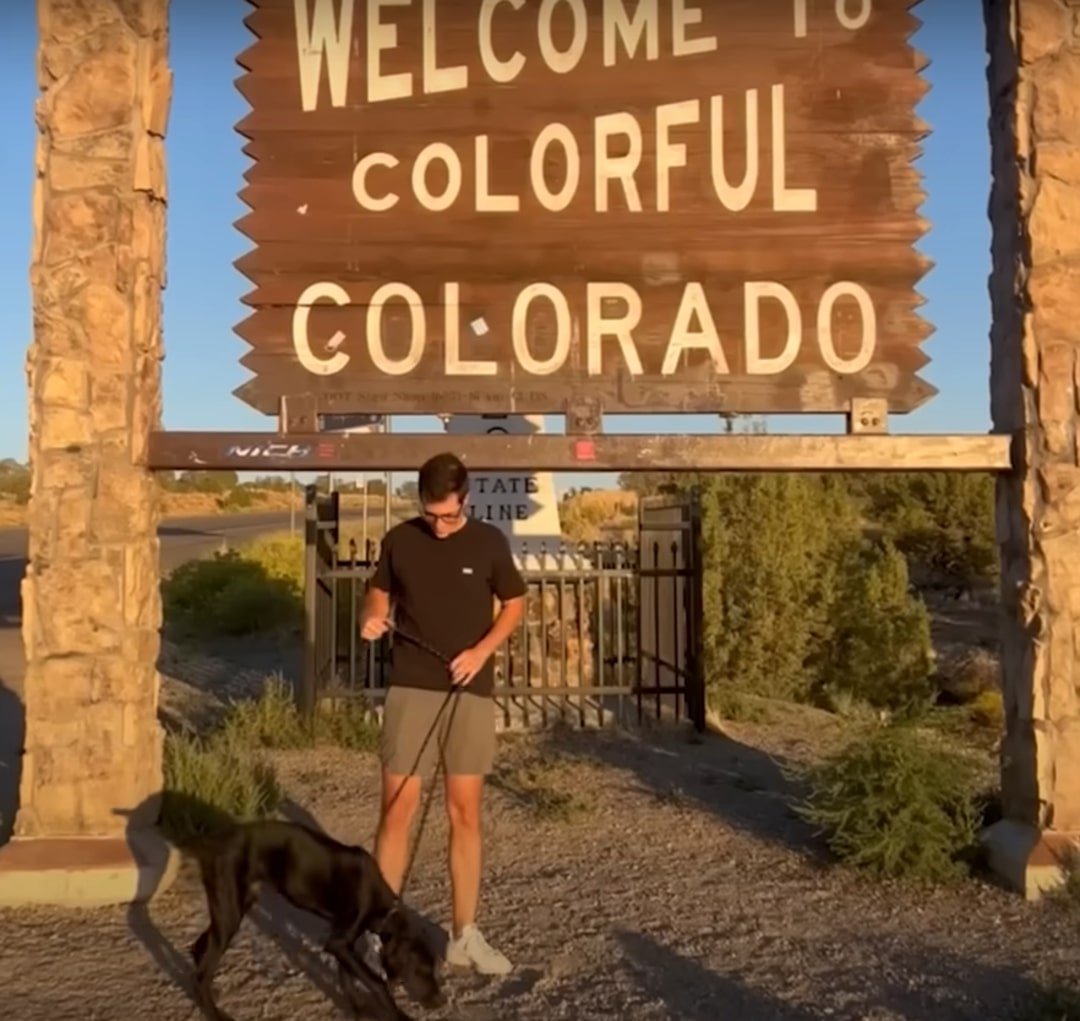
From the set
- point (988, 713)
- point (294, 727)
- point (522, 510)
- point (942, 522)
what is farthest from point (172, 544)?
point (988, 713)

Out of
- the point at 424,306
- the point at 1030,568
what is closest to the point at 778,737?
the point at 1030,568

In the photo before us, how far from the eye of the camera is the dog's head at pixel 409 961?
4199 millimetres

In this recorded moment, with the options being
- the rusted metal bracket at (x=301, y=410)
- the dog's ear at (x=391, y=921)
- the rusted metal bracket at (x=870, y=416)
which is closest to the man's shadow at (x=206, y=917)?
the dog's ear at (x=391, y=921)

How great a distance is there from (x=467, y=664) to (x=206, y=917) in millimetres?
1808

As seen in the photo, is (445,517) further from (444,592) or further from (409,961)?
(409,961)

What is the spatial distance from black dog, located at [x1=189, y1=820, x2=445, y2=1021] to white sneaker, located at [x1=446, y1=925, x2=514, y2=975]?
52 cm

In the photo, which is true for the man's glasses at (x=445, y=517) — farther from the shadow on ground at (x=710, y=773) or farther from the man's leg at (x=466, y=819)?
the shadow on ground at (x=710, y=773)

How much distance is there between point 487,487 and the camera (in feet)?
35.4

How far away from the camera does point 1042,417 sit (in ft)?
19.2

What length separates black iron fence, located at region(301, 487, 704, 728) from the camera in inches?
409

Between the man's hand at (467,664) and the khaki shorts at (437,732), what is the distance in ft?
0.32

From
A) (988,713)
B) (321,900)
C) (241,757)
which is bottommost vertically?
(988,713)

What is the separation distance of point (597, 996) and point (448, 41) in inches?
170

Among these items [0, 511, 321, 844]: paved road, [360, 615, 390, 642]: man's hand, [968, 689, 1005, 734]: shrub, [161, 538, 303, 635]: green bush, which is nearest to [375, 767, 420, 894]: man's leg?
[360, 615, 390, 642]: man's hand
